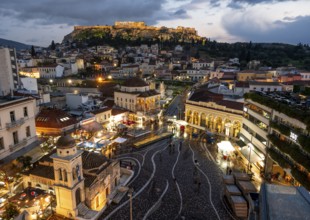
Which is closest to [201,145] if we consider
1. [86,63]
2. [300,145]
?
[300,145]

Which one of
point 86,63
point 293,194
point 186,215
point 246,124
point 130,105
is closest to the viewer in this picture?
point 293,194

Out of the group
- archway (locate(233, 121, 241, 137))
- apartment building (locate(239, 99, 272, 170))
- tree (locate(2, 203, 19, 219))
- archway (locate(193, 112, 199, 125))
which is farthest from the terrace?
tree (locate(2, 203, 19, 219))

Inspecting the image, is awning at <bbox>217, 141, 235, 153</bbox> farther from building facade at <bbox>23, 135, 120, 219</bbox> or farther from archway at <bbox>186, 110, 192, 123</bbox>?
archway at <bbox>186, 110, 192, 123</bbox>

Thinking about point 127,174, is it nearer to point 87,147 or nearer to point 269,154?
point 87,147

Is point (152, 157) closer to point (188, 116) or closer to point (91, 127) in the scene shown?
point (91, 127)

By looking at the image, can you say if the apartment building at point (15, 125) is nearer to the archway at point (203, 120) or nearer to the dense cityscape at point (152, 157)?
the dense cityscape at point (152, 157)

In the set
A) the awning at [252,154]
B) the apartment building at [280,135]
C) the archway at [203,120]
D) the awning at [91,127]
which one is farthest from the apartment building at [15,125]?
the archway at [203,120]
